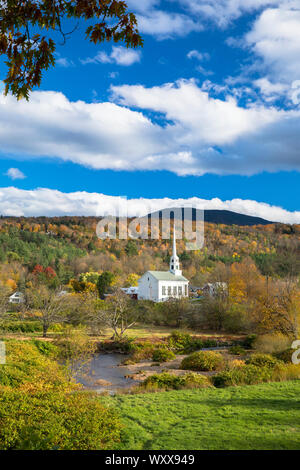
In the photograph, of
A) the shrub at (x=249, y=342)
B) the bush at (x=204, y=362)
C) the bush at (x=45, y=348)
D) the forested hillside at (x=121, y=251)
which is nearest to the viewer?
the bush at (x=204, y=362)

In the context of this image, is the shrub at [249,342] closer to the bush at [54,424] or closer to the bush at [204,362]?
the bush at [204,362]

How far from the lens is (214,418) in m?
9.80

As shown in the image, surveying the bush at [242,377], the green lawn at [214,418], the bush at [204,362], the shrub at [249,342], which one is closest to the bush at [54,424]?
the green lawn at [214,418]

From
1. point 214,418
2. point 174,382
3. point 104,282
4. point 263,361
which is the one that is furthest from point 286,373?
point 104,282

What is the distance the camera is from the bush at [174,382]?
15.3 m

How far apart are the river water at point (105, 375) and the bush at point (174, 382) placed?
1829mm

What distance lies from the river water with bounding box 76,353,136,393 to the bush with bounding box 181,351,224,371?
3.70m

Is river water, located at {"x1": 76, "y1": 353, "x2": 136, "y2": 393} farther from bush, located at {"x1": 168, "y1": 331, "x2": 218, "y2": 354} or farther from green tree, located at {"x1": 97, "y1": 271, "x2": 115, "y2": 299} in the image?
green tree, located at {"x1": 97, "y1": 271, "x2": 115, "y2": 299}

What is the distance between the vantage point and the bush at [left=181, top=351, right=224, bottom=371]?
68.7ft

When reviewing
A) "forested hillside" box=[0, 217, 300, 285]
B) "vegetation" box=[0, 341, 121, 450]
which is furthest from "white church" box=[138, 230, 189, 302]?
"vegetation" box=[0, 341, 121, 450]

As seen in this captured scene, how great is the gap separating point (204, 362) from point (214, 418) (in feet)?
38.2
